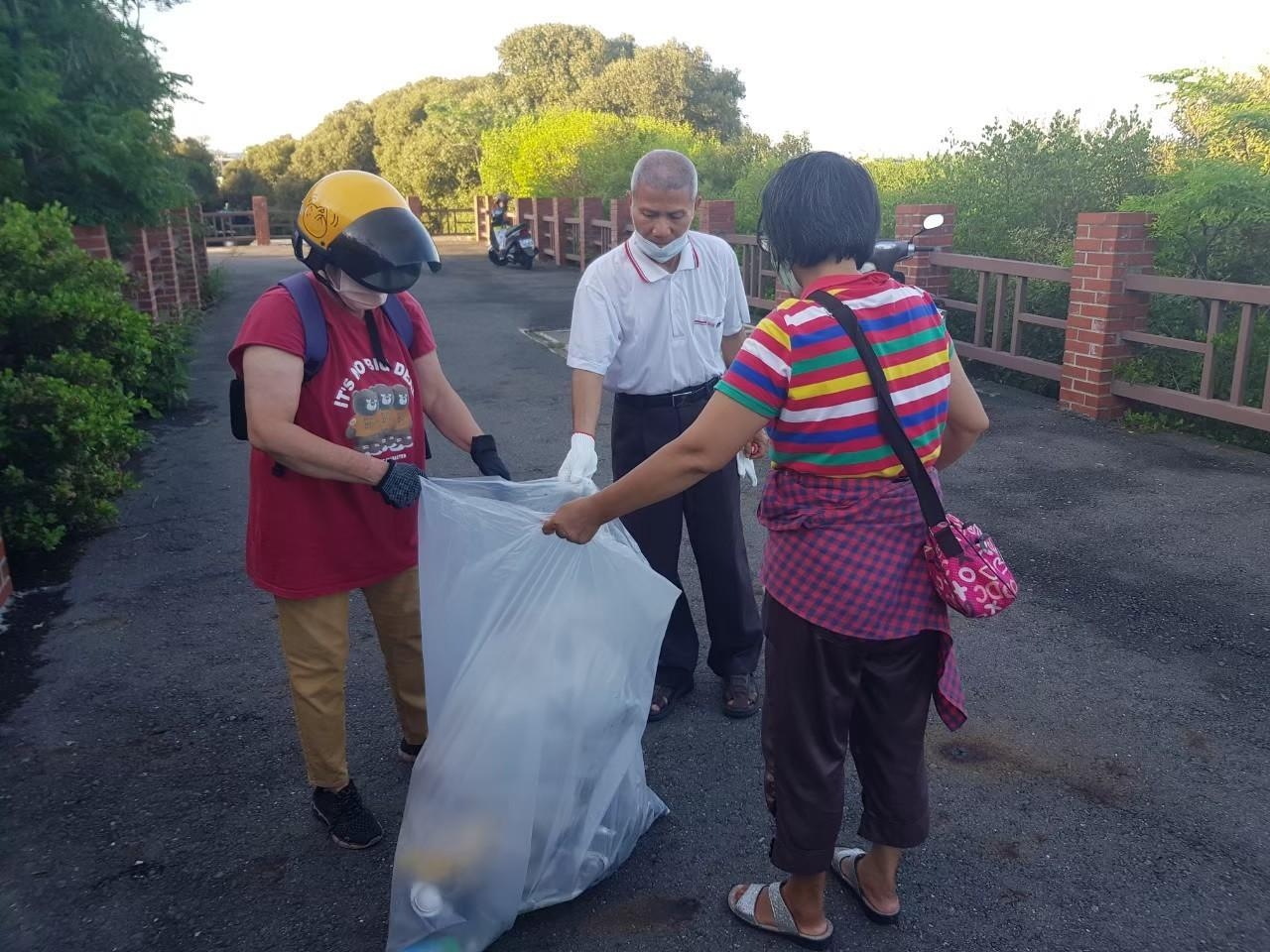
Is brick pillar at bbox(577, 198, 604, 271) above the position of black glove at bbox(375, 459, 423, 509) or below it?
above

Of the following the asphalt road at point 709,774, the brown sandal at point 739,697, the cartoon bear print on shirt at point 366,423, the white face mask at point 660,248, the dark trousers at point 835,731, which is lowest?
the asphalt road at point 709,774

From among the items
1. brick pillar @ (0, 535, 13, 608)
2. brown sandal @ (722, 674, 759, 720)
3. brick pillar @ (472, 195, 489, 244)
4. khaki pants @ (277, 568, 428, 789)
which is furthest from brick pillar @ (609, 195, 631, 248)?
khaki pants @ (277, 568, 428, 789)

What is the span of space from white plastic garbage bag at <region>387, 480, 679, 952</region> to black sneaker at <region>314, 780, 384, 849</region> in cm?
50

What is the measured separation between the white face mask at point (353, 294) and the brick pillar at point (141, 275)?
7.63 metres

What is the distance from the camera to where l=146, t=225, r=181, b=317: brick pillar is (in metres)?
11.0

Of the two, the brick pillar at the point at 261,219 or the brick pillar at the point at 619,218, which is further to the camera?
the brick pillar at the point at 261,219

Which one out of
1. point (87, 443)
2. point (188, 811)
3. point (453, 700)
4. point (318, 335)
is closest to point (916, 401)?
point (453, 700)

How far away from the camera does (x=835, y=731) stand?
223cm

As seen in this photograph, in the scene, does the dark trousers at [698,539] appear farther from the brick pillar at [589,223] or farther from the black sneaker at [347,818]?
the brick pillar at [589,223]

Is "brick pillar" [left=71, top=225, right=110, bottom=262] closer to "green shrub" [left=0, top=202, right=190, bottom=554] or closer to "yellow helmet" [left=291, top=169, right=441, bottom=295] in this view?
"green shrub" [left=0, top=202, right=190, bottom=554]

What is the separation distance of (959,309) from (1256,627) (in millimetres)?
5405

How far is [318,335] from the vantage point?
243 centimetres

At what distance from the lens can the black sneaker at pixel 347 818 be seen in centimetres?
278

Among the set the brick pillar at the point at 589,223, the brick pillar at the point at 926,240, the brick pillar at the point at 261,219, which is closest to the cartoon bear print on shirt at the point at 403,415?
the brick pillar at the point at 926,240
